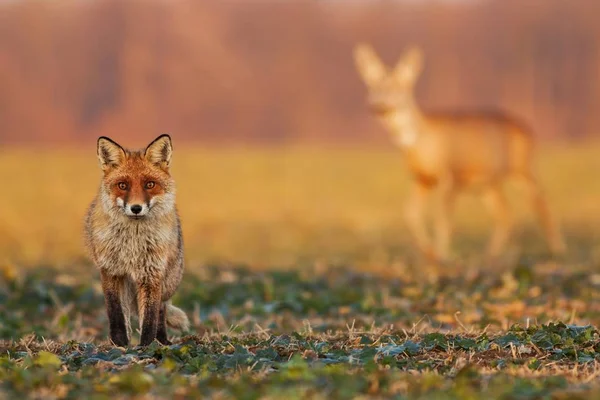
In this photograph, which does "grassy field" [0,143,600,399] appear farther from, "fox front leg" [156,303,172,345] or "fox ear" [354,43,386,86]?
"fox ear" [354,43,386,86]

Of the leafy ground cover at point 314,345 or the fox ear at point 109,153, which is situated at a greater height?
the fox ear at point 109,153

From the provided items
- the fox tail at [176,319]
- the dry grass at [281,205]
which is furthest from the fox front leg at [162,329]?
the dry grass at [281,205]

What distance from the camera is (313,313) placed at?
10.9 metres

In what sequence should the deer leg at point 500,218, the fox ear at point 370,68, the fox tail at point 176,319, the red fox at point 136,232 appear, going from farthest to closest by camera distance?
the deer leg at point 500,218
the fox ear at point 370,68
the fox tail at point 176,319
the red fox at point 136,232

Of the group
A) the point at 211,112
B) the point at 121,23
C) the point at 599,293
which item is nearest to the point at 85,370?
the point at 599,293

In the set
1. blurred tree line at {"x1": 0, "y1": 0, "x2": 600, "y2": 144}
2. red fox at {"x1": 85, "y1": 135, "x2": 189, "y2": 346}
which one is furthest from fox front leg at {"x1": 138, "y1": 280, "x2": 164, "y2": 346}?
blurred tree line at {"x1": 0, "y1": 0, "x2": 600, "y2": 144}

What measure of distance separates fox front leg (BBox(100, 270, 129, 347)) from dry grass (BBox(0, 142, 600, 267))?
822 cm

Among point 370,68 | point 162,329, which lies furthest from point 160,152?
point 370,68

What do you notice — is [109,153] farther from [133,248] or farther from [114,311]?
[114,311]

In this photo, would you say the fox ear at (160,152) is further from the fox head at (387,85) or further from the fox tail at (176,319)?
the fox head at (387,85)

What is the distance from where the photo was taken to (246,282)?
1226cm

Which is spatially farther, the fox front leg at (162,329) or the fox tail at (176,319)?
the fox tail at (176,319)

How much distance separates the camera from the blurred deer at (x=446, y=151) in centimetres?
1917

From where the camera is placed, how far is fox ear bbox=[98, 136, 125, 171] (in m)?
7.49
